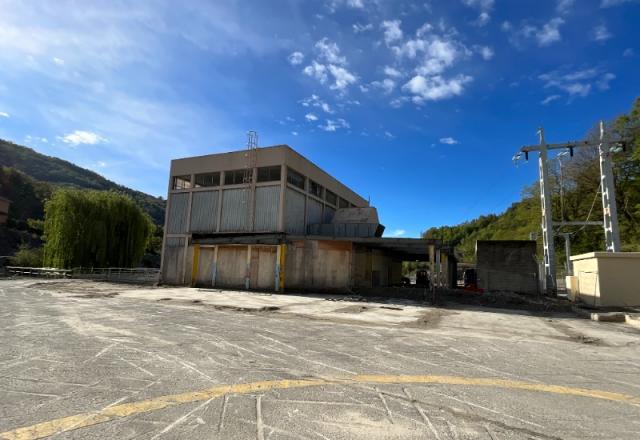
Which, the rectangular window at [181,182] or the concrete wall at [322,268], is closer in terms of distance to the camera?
the concrete wall at [322,268]

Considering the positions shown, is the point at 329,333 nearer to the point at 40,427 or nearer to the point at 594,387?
the point at 594,387

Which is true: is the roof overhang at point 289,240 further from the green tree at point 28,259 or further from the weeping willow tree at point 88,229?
the green tree at point 28,259

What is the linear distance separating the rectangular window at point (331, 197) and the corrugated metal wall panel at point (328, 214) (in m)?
0.76

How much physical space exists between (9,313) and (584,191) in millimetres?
40537

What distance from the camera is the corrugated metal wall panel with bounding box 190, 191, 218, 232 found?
95.6 feet

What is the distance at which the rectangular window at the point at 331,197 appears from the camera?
34.6 m

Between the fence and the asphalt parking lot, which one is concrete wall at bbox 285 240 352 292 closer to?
the fence

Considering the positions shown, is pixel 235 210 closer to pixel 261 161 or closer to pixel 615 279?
pixel 261 161

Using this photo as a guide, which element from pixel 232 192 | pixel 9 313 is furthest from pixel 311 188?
pixel 9 313

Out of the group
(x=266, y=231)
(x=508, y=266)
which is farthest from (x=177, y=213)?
(x=508, y=266)

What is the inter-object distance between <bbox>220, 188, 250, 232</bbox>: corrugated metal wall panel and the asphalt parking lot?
62.7 ft

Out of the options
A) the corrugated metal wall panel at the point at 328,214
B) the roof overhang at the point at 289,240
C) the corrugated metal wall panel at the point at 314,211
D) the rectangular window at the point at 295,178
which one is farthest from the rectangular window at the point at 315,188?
the roof overhang at the point at 289,240

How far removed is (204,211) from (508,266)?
22234 millimetres

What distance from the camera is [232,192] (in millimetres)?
28766
